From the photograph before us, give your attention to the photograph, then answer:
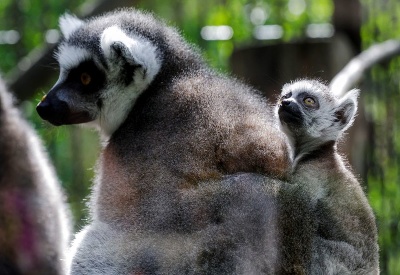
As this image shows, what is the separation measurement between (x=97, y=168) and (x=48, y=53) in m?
1.93

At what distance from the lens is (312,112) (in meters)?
2.48

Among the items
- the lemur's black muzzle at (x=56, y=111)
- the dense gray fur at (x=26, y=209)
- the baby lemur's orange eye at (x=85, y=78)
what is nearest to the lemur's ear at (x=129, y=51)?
the baby lemur's orange eye at (x=85, y=78)

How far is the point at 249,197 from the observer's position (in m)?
2.18

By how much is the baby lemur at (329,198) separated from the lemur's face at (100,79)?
1.77 ft

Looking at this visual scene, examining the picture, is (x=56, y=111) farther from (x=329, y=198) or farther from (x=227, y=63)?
(x=227, y=63)

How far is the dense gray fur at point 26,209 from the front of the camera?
3.71 metres

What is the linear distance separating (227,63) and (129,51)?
2.14m

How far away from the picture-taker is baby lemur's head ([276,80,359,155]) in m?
2.37

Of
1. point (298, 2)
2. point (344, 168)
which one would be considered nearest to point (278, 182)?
point (344, 168)

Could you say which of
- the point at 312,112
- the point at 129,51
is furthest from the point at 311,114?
the point at 129,51

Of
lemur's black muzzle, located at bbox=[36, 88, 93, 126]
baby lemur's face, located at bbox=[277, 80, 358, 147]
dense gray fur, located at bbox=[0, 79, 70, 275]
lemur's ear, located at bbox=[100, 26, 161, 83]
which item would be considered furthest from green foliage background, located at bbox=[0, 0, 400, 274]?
baby lemur's face, located at bbox=[277, 80, 358, 147]

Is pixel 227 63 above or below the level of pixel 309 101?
below

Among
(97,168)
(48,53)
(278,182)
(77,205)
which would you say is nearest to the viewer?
(278,182)

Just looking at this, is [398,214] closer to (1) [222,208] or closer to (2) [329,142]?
A: (2) [329,142]
